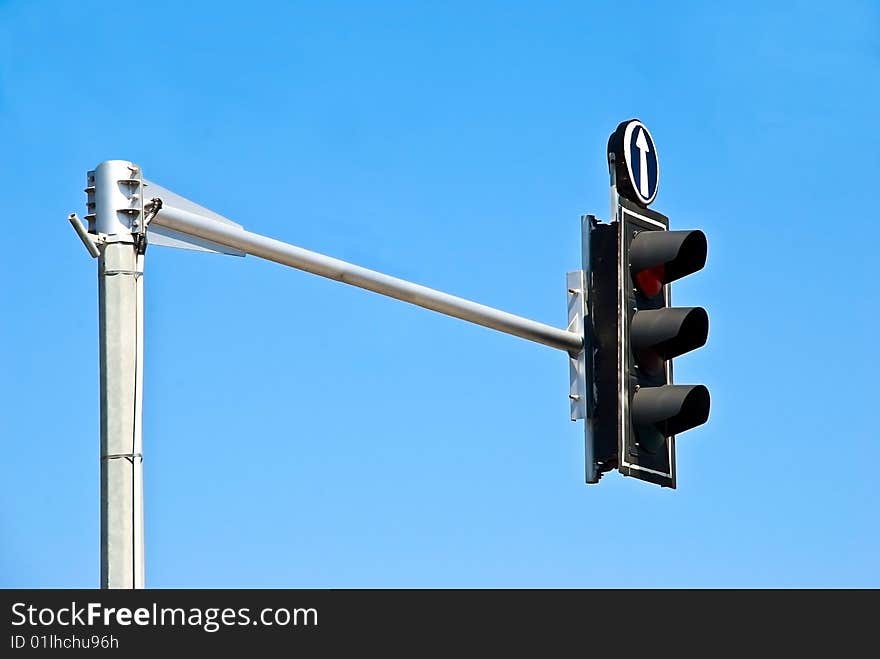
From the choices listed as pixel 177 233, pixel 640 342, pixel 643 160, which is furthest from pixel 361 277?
pixel 643 160

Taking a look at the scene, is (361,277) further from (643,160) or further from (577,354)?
(643,160)

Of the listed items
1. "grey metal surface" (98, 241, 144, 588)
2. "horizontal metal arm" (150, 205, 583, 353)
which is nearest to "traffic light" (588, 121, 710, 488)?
"horizontal metal arm" (150, 205, 583, 353)

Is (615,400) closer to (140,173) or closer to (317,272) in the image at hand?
(317,272)

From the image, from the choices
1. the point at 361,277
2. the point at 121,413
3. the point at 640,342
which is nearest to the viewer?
the point at 121,413

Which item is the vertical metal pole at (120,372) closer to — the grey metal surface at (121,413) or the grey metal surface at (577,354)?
the grey metal surface at (121,413)

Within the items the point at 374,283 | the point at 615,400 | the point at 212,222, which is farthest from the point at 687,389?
the point at 212,222

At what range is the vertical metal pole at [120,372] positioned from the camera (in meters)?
7.18

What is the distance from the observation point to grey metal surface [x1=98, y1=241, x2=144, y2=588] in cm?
718

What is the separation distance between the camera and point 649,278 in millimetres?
9898

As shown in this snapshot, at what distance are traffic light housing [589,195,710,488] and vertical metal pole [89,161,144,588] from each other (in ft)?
11.0

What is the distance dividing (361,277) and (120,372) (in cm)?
158

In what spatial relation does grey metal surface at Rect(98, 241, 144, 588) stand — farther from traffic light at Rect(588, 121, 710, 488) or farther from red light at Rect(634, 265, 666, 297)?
red light at Rect(634, 265, 666, 297)

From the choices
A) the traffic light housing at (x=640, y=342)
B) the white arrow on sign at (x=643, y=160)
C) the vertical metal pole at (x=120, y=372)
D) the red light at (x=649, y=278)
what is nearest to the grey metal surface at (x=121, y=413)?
the vertical metal pole at (x=120, y=372)

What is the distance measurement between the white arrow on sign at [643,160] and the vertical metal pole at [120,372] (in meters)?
4.19
